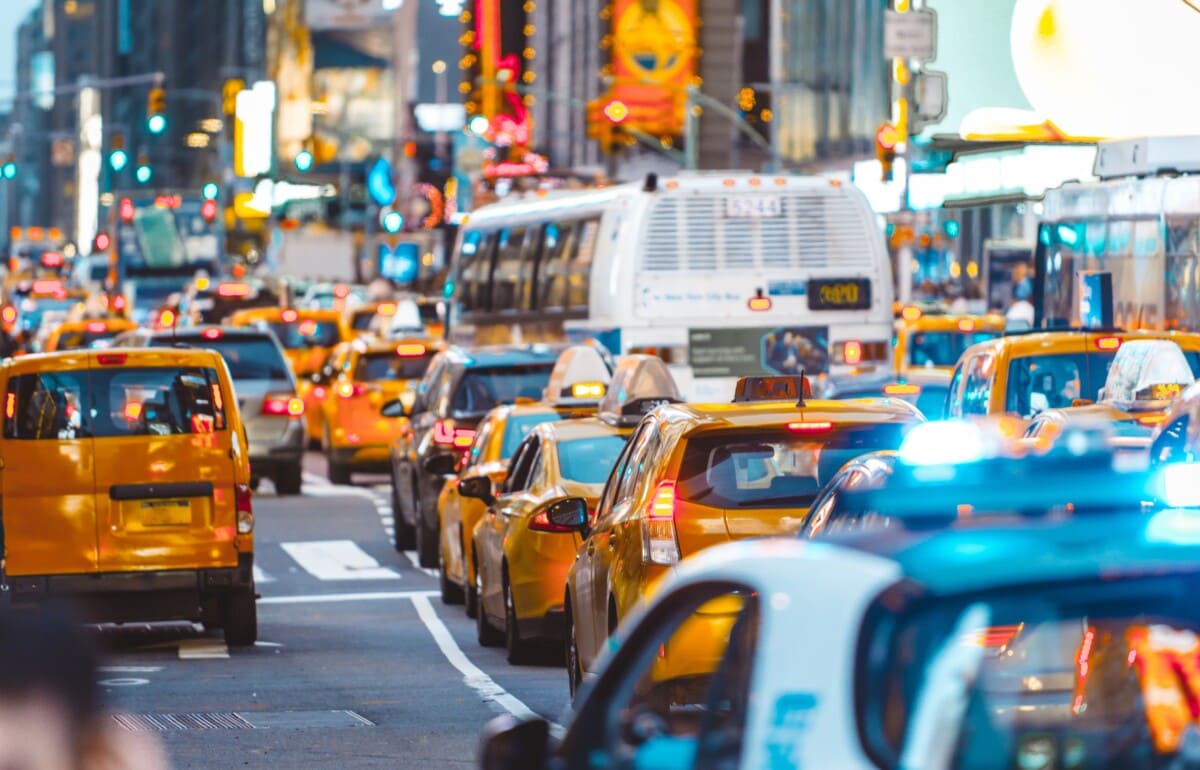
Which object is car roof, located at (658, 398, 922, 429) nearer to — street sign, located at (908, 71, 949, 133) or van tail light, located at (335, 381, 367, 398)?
van tail light, located at (335, 381, 367, 398)

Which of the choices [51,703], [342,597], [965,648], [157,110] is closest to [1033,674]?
[965,648]

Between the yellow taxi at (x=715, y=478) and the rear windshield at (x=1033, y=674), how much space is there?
19.0 feet

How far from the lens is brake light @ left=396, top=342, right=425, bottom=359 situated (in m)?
32.0

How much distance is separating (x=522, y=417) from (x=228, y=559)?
131 inches

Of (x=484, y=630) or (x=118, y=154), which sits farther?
(x=118, y=154)

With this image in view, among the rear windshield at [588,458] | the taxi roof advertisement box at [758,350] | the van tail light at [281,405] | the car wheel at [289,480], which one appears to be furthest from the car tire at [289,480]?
the rear windshield at [588,458]

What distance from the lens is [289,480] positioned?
30.7 m

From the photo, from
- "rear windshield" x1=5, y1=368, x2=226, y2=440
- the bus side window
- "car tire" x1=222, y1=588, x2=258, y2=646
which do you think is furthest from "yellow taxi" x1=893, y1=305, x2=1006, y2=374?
"rear windshield" x1=5, y1=368, x2=226, y2=440

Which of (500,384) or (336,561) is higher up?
(500,384)

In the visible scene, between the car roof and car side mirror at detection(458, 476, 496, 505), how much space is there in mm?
4621

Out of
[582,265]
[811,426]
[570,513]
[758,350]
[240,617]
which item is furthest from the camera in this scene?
[582,265]

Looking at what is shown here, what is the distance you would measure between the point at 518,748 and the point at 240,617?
11131 millimetres

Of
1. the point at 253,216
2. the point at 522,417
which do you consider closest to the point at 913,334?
the point at 522,417

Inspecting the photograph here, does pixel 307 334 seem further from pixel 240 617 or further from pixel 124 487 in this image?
pixel 124 487
